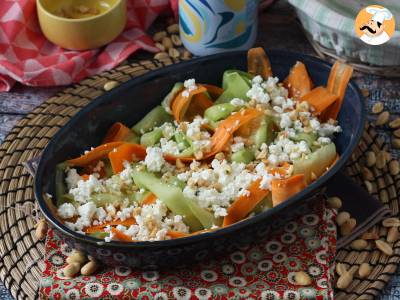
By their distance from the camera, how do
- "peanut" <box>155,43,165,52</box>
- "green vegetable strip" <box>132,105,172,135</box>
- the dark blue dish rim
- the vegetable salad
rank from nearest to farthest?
the dark blue dish rim < the vegetable salad < "green vegetable strip" <box>132,105,172,135</box> < "peanut" <box>155,43,165,52</box>

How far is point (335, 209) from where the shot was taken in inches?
61.8

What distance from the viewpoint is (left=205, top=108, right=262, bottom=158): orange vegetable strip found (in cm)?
154

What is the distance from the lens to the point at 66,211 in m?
1.44

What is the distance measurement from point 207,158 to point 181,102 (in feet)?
0.48

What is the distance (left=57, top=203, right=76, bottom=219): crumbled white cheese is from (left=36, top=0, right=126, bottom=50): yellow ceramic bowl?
585 millimetres

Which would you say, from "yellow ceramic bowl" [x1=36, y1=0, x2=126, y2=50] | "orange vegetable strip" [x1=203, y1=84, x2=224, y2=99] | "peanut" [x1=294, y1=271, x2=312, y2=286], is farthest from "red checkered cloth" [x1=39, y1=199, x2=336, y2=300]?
"yellow ceramic bowl" [x1=36, y1=0, x2=126, y2=50]

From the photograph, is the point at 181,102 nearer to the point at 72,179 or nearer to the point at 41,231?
the point at 72,179

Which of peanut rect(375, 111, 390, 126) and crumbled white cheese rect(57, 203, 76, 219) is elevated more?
crumbled white cheese rect(57, 203, 76, 219)

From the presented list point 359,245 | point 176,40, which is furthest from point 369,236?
point 176,40

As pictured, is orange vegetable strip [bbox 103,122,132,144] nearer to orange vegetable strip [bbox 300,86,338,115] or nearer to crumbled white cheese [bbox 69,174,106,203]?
crumbled white cheese [bbox 69,174,106,203]

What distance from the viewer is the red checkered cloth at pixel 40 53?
1888mm

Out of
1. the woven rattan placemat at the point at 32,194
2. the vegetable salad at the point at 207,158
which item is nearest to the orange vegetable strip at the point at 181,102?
the vegetable salad at the point at 207,158

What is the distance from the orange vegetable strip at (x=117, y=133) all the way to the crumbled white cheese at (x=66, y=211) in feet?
0.69

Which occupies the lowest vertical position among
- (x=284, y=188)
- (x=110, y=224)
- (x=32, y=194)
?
(x=32, y=194)
